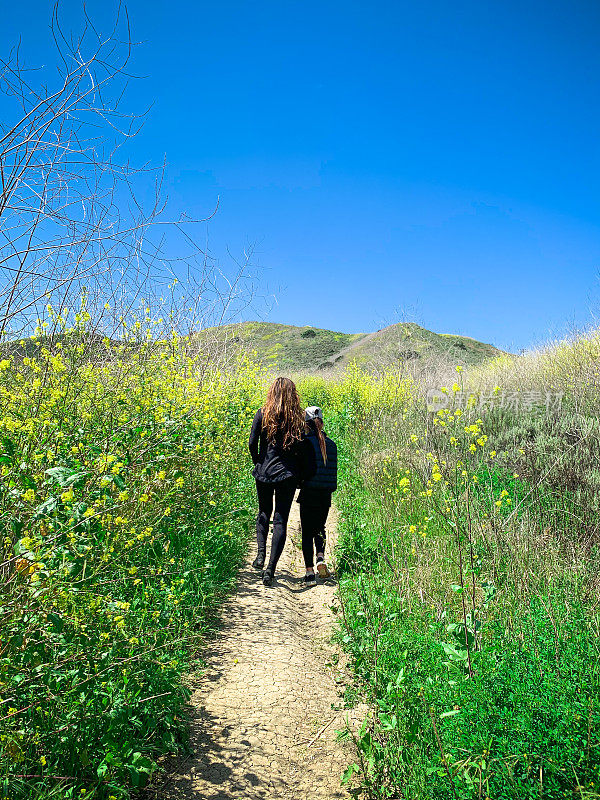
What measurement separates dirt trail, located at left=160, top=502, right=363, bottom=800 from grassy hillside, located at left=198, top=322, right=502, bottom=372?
5138mm

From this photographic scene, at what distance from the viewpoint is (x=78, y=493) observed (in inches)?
103

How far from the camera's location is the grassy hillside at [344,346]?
35.4ft

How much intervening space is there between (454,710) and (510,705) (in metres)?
0.24

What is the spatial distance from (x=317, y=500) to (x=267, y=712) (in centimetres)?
251

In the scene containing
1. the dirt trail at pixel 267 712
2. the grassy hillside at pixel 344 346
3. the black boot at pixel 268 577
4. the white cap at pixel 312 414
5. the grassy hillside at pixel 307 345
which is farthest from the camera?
the grassy hillside at pixel 307 345

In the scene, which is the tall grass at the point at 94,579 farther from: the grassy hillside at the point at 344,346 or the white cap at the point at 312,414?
the grassy hillside at the point at 344,346

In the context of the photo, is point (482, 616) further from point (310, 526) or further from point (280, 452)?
point (280, 452)

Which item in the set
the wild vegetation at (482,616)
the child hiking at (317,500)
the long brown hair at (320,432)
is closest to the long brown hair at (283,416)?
the child hiking at (317,500)

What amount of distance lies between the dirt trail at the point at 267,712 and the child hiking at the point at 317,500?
74 centimetres

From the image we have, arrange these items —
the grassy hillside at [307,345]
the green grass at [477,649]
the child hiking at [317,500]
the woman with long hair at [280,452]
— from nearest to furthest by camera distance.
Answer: the green grass at [477,649] < the woman with long hair at [280,452] < the child hiking at [317,500] < the grassy hillside at [307,345]

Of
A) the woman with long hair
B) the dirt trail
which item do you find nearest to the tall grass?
the dirt trail

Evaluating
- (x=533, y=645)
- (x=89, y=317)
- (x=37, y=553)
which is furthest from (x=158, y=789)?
(x=89, y=317)

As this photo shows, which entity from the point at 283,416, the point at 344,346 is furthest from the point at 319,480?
the point at 344,346

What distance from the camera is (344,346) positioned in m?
54.7
